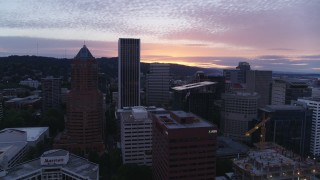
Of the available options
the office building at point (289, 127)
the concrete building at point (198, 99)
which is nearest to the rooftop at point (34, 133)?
the concrete building at point (198, 99)

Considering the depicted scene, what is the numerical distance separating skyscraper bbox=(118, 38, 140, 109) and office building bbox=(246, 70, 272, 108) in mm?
50365

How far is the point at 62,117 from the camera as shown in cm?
9862

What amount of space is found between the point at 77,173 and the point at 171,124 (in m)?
15.9

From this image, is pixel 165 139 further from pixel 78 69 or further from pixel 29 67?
pixel 29 67

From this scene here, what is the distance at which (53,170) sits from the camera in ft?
150

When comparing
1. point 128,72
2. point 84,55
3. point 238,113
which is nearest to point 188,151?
point 84,55

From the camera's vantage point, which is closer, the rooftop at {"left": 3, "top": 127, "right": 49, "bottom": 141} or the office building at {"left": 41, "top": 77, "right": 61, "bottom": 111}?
the rooftop at {"left": 3, "top": 127, "right": 49, "bottom": 141}

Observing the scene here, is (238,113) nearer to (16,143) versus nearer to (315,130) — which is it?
(315,130)

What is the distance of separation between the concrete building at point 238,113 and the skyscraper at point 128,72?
113 feet

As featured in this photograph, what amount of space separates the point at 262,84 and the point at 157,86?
145ft

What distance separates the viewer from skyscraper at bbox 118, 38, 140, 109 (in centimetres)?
10619

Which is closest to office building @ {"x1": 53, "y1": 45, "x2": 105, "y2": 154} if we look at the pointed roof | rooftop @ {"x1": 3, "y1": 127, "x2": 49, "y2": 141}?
the pointed roof

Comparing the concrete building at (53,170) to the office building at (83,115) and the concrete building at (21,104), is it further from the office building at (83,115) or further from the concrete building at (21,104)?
the concrete building at (21,104)

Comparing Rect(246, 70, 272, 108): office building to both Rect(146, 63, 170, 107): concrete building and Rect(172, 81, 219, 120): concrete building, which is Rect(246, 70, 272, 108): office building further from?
Rect(146, 63, 170, 107): concrete building
